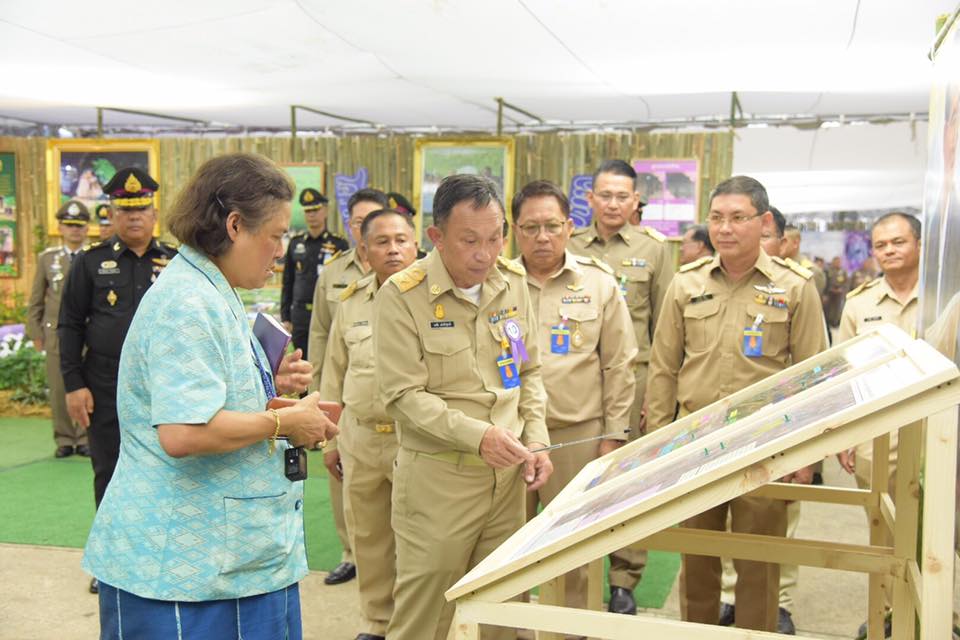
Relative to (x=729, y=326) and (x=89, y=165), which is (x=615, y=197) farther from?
(x=89, y=165)

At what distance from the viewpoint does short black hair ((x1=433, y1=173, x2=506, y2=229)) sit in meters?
2.66

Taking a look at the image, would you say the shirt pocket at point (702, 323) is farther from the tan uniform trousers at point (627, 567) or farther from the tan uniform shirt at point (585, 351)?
the tan uniform trousers at point (627, 567)

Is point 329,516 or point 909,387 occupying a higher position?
point 909,387

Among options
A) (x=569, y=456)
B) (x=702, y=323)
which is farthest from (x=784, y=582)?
(x=702, y=323)

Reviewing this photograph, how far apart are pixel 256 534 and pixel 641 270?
303 centimetres

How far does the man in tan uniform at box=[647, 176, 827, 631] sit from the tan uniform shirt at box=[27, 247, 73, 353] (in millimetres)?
5076

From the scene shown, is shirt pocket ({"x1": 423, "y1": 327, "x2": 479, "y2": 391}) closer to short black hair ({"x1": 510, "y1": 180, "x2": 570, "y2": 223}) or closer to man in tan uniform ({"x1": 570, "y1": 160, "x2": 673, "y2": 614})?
short black hair ({"x1": 510, "y1": 180, "x2": 570, "y2": 223})

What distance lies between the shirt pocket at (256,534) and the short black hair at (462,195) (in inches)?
41.9

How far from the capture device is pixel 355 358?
12.2 feet

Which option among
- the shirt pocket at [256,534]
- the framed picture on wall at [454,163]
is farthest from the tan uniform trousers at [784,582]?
the framed picture on wall at [454,163]

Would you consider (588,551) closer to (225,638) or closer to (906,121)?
(225,638)

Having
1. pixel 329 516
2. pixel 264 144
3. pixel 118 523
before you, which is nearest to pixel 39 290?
pixel 264 144

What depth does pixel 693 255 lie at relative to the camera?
6176mm

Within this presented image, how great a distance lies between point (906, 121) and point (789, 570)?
4.34 m
